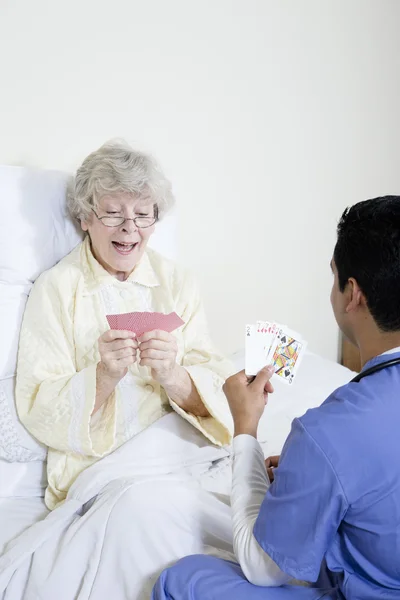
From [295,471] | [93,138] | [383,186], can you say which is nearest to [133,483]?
[295,471]

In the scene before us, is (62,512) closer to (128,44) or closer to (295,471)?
(295,471)

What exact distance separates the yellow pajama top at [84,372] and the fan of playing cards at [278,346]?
13.2 inches

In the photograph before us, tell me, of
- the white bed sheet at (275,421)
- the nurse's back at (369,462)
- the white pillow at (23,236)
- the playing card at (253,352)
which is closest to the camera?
the nurse's back at (369,462)

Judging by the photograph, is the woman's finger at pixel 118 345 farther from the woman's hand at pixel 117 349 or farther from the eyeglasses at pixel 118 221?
the eyeglasses at pixel 118 221

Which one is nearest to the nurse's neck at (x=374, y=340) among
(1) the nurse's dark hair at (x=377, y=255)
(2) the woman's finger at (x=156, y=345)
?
(1) the nurse's dark hair at (x=377, y=255)

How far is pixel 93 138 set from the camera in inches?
90.7

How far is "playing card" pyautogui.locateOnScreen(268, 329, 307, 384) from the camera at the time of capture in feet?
5.10

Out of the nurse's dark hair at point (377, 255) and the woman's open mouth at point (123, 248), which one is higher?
the nurse's dark hair at point (377, 255)

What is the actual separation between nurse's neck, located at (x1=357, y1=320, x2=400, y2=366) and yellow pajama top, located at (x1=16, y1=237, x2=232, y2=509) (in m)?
→ 0.68

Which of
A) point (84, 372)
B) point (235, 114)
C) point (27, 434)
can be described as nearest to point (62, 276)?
point (84, 372)

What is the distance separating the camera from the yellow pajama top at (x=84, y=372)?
173 centimetres

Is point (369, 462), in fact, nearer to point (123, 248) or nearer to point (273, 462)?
point (273, 462)

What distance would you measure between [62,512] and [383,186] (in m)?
2.50

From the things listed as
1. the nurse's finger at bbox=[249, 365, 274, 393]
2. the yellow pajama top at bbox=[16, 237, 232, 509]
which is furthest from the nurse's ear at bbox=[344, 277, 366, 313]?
the yellow pajama top at bbox=[16, 237, 232, 509]
